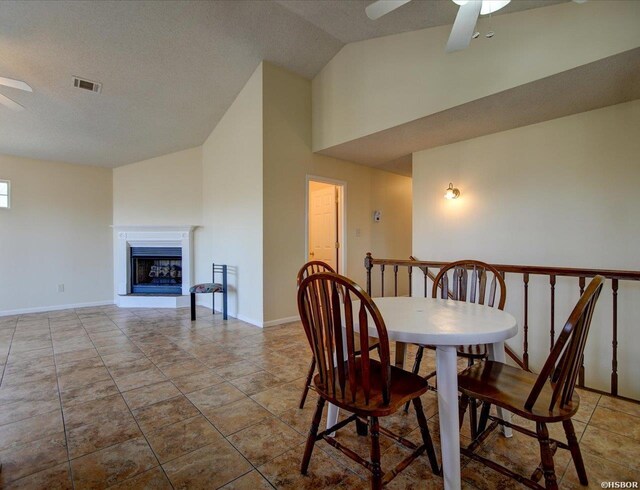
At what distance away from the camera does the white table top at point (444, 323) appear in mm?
1341

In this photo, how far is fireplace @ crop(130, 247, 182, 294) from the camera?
5883 mm

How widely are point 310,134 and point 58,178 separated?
4424 millimetres

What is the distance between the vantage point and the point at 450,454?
136cm

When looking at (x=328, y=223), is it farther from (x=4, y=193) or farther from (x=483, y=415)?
(x=4, y=193)

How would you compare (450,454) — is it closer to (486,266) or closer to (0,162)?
(486,266)

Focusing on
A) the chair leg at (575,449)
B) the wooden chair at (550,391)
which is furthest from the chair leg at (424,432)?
the chair leg at (575,449)

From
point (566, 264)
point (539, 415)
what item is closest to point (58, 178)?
point (539, 415)

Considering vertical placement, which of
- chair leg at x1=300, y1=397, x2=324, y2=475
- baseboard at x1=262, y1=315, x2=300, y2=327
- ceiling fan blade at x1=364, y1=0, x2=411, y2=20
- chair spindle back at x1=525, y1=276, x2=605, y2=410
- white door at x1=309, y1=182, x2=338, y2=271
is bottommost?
baseboard at x1=262, y1=315, x2=300, y2=327

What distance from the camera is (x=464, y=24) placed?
211 cm

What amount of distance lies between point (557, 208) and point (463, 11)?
2.44m

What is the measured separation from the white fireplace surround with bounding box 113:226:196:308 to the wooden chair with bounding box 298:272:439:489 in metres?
4.76

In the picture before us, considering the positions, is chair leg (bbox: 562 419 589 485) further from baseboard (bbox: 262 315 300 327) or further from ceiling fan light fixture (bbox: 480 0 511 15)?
baseboard (bbox: 262 315 300 327)

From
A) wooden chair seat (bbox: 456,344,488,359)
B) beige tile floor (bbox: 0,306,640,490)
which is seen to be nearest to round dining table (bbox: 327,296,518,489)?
beige tile floor (bbox: 0,306,640,490)

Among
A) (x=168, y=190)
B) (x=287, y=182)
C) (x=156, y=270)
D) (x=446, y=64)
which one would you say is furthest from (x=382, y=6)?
(x=156, y=270)
